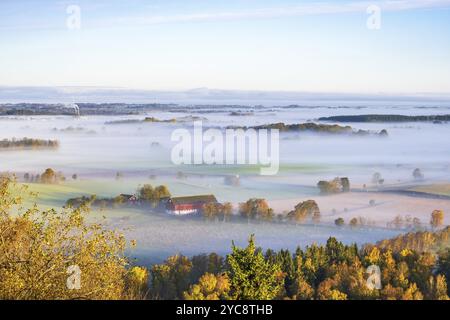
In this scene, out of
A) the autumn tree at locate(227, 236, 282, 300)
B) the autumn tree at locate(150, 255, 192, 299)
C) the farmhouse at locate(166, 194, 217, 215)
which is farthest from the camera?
the farmhouse at locate(166, 194, 217, 215)

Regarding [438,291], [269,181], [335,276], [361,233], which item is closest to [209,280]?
[335,276]

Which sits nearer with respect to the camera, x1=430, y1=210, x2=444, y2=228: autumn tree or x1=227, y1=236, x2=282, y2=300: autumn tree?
x1=227, y1=236, x2=282, y2=300: autumn tree
